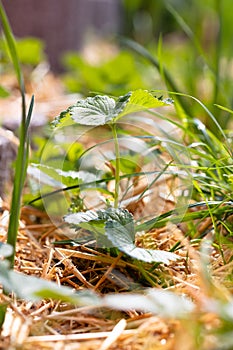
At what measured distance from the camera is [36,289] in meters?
0.50

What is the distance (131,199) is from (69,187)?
3.7 inches

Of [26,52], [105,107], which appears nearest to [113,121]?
[105,107]

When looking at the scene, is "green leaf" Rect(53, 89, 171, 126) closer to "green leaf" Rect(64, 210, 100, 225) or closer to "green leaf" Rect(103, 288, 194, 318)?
"green leaf" Rect(64, 210, 100, 225)

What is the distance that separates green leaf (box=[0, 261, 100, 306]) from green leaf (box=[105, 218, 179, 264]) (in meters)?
0.11

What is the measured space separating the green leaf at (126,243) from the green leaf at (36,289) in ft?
0.37

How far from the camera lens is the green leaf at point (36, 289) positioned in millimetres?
494

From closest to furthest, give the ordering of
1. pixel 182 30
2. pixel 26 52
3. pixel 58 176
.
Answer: pixel 58 176
pixel 26 52
pixel 182 30

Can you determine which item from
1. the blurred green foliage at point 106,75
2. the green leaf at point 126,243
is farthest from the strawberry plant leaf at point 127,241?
the blurred green foliage at point 106,75

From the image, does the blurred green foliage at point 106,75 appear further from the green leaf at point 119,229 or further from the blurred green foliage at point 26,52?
the green leaf at point 119,229

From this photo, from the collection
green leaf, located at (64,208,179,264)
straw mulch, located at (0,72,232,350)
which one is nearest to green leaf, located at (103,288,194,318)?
straw mulch, located at (0,72,232,350)

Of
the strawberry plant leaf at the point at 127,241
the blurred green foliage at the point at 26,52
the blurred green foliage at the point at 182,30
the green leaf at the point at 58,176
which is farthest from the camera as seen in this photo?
the blurred green foliage at the point at 182,30

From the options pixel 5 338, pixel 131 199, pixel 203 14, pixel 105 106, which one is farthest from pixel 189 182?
pixel 203 14

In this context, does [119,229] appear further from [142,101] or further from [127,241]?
[142,101]

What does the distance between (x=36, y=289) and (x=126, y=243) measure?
0.17m
